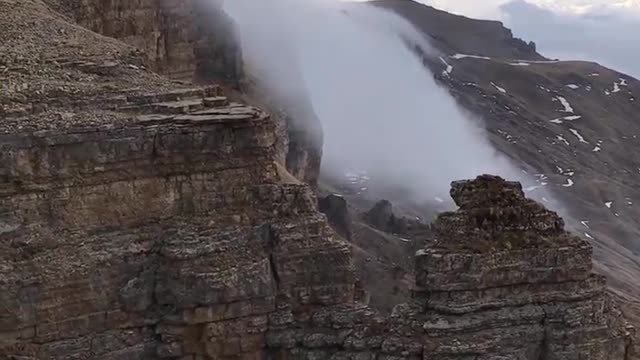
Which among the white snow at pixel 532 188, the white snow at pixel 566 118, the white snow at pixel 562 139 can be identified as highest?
the white snow at pixel 566 118

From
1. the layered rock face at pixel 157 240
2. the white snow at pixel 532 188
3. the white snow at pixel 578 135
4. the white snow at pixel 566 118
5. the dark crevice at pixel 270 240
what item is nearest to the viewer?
the layered rock face at pixel 157 240

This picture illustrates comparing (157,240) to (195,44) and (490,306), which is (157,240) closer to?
(490,306)

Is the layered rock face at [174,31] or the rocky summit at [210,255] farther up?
the layered rock face at [174,31]

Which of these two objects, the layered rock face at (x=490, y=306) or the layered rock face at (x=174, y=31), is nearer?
the layered rock face at (x=490, y=306)

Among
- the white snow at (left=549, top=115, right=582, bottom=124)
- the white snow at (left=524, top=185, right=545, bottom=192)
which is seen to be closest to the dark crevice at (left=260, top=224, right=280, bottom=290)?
the white snow at (left=524, top=185, right=545, bottom=192)

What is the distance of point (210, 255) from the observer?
104 ft

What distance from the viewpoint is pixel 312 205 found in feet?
109

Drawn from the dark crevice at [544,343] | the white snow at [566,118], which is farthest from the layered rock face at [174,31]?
the white snow at [566,118]

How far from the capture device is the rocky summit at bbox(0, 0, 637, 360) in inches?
1192

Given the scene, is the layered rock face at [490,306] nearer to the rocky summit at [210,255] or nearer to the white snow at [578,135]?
the rocky summit at [210,255]

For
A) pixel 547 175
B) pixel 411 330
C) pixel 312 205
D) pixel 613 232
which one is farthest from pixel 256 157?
pixel 547 175

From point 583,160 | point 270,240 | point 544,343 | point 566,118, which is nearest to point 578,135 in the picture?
point 566,118

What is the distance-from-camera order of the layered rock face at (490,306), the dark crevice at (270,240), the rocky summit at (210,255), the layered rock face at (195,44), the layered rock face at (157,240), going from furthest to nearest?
1. the layered rock face at (195,44)
2. the dark crevice at (270,240)
3. the layered rock face at (490,306)
4. the rocky summit at (210,255)
5. the layered rock face at (157,240)

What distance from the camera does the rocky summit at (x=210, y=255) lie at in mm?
30266
